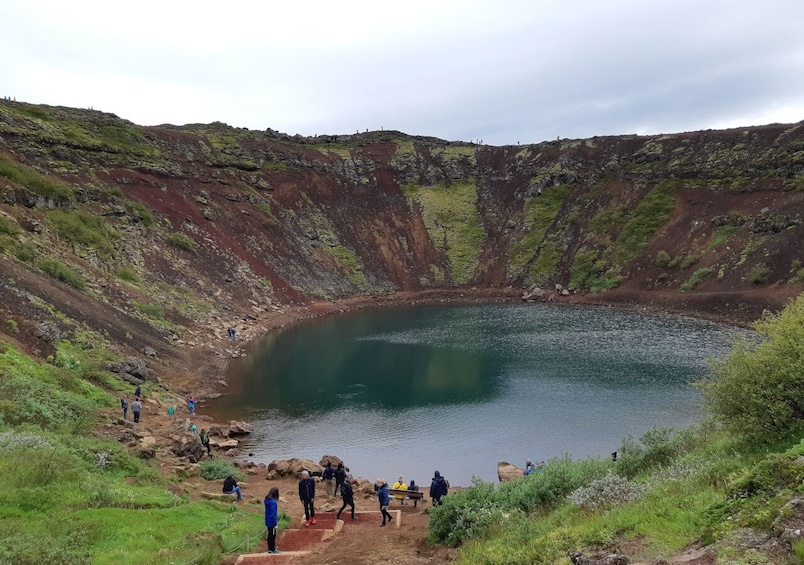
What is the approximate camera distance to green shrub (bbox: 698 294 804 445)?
12812 mm

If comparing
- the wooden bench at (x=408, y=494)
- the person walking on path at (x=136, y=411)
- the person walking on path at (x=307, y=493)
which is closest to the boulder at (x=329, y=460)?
the wooden bench at (x=408, y=494)

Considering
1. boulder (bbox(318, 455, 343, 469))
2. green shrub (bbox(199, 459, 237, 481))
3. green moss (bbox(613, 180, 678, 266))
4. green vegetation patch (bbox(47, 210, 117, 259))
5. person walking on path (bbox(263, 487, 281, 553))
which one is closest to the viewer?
person walking on path (bbox(263, 487, 281, 553))

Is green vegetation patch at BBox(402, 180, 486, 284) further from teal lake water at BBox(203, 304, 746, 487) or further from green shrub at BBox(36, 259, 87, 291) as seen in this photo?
green shrub at BBox(36, 259, 87, 291)

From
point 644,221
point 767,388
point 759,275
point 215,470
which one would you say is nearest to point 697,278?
point 759,275

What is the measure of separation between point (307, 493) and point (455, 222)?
88.9 meters

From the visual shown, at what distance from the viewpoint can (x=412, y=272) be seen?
94812 mm

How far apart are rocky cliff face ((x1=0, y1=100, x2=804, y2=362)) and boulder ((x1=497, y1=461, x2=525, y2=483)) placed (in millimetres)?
30670

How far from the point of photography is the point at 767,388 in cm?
1319

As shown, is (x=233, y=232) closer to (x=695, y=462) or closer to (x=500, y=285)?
(x=500, y=285)

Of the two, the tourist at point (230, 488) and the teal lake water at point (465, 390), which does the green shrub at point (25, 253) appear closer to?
the teal lake water at point (465, 390)

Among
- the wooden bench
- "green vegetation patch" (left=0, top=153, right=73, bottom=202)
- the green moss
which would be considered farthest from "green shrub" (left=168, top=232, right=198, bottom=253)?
the green moss

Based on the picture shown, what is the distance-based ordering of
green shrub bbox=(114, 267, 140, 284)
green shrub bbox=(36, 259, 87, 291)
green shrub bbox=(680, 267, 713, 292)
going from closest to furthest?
green shrub bbox=(36, 259, 87, 291), green shrub bbox=(114, 267, 140, 284), green shrub bbox=(680, 267, 713, 292)

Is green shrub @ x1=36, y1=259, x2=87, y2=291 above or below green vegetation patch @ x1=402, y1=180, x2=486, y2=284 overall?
below

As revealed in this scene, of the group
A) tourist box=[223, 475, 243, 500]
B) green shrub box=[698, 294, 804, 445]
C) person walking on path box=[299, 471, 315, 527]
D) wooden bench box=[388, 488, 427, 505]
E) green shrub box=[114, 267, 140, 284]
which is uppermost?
green shrub box=[114, 267, 140, 284]
